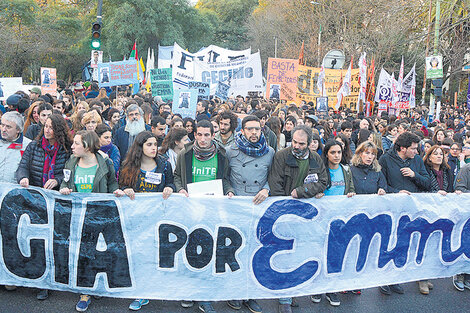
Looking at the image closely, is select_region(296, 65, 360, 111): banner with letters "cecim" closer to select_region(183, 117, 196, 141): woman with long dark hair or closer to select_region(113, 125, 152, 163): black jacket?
select_region(183, 117, 196, 141): woman with long dark hair

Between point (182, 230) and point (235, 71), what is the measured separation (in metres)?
10.6

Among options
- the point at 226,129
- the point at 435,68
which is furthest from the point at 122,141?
the point at 435,68

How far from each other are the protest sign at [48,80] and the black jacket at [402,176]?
10.3m

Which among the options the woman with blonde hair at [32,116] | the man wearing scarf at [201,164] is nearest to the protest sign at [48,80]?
the woman with blonde hair at [32,116]

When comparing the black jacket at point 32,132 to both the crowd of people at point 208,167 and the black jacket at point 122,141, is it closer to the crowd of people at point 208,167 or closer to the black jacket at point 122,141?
the black jacket at point 122,141

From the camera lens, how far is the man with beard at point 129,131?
22.3ft

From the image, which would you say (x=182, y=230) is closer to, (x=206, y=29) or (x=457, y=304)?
(x=457, y=304)

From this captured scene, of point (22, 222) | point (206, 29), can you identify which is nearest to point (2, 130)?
point (22, 222)

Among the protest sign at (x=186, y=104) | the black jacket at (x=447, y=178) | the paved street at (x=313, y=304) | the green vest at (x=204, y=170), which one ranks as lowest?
the paved street at (x=313, y=304)

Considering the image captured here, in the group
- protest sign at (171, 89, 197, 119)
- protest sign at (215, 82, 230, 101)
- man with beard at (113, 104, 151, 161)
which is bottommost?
man with beard at (113, 104, 151, 161)

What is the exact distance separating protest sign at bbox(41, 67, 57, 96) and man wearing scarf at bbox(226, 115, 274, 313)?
32.0ft

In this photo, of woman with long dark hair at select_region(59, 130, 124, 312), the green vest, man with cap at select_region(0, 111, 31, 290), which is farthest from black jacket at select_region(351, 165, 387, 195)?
man with cap at select_region(0, 111, 31, 290)

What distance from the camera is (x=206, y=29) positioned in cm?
4575

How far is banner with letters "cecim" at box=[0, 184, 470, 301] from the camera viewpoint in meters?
4.60
